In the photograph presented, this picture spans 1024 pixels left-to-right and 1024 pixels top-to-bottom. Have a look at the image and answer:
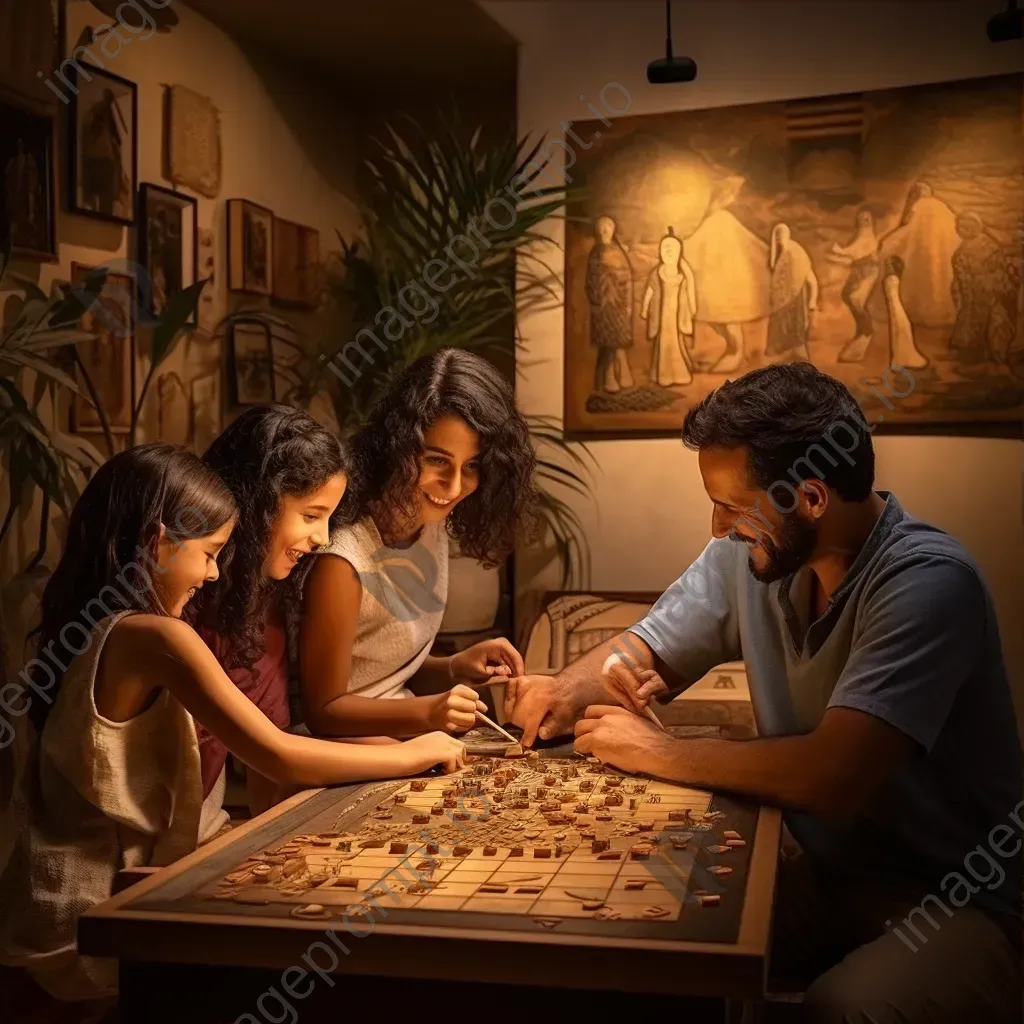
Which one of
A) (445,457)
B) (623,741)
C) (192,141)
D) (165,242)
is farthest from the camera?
(192,141)

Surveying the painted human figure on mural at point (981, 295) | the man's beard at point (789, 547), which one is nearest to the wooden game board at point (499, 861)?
the man's beard at point (789, 547)

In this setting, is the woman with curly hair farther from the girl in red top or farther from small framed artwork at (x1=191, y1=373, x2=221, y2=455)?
small framed artwork at (x1=191, y1=373, x2=221, y2=455)

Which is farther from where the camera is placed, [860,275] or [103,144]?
[860,275]

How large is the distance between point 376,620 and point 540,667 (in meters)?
1.79

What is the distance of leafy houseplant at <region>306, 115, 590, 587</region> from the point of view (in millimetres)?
5270

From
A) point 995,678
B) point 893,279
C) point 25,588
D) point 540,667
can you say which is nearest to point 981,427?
point 893,279

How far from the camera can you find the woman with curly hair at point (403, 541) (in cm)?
286

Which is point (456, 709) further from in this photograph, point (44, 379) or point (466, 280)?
point (466, 280)

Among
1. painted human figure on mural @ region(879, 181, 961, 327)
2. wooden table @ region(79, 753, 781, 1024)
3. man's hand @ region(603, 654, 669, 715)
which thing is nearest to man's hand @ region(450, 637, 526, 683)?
man's hand @ region(603, 654, 669, 715)

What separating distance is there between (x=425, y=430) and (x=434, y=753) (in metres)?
0.97

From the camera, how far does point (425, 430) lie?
3.13 metres

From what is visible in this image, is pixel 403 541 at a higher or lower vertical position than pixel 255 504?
lower

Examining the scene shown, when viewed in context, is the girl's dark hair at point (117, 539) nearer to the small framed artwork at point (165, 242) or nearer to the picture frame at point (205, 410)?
the small framed artwork at point (165, 242)

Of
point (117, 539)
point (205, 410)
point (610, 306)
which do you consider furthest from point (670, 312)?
point (117, 539)
